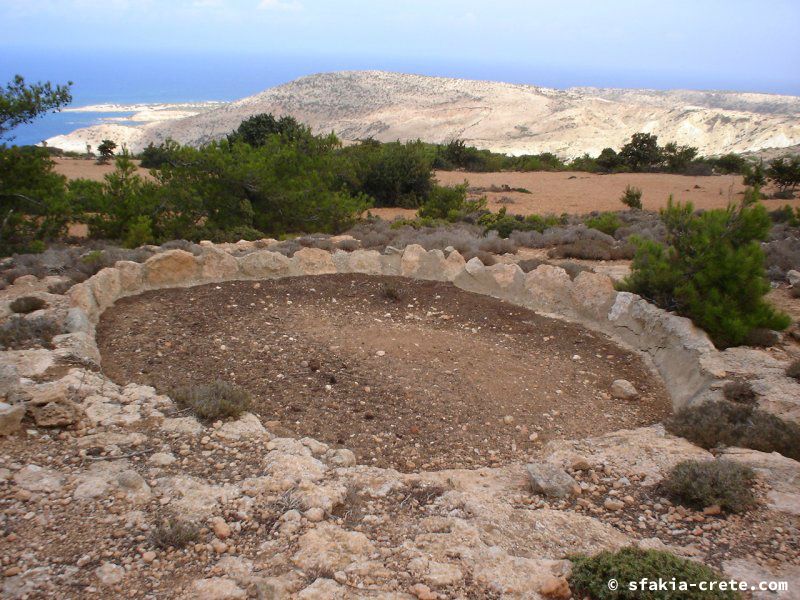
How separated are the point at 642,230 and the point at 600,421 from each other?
7.44 metres

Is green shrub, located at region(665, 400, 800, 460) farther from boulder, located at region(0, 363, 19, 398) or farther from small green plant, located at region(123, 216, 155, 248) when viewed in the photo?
small green plant, located at region(123, 216, 155, 248)

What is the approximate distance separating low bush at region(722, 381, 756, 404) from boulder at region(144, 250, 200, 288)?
6.20m

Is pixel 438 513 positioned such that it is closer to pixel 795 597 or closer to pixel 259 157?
pixel 795 597

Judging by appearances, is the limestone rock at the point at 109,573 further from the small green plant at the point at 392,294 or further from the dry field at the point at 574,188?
the dry field at the point at 574,188

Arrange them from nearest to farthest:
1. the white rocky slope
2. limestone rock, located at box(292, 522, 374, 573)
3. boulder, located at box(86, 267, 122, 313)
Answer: limestone rock, located at box(292, 522, 374, 573) < boulder, located at box(86, 267, 122, 313) < the white rocky slope

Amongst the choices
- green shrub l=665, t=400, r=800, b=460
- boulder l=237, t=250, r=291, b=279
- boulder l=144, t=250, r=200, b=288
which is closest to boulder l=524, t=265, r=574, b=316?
green shrub l=665, t=400, r=800, b=460

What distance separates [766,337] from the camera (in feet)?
19.5

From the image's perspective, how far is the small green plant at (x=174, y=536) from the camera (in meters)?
2.97

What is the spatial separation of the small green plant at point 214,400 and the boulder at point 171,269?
3237 millimetres

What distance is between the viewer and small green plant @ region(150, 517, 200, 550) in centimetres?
297

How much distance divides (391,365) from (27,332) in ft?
10.9

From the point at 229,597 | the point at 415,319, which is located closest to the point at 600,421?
the point at 415,319

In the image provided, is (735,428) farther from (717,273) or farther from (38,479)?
(38,479)

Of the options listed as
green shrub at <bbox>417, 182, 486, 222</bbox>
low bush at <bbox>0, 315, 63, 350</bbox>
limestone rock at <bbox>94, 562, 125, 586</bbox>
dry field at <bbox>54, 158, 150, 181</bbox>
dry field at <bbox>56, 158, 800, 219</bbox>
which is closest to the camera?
limestone rock at <bbox>94, 562, 125, 586</bbox>
